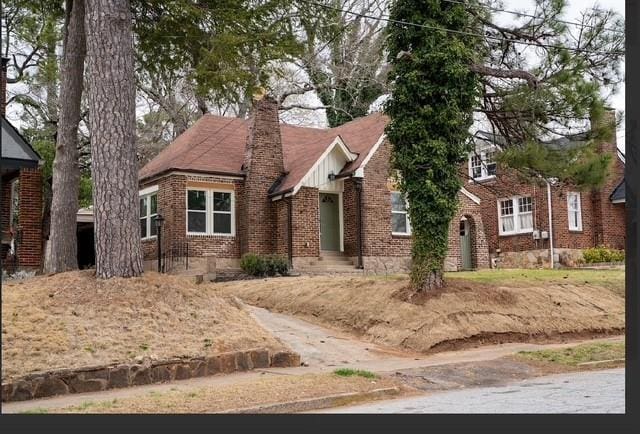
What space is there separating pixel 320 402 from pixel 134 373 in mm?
3063

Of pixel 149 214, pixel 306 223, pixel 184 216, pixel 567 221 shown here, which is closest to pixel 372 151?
pixel 306 223

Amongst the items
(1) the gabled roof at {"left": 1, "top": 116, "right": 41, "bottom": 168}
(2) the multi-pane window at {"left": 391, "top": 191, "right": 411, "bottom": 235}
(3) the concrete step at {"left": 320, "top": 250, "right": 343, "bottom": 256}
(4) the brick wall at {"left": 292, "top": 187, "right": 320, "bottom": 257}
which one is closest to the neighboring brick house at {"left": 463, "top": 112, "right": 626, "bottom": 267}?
(2) the multi-pane window at {"left": 391, "top": 191, "right": 411, "bottom": 235}

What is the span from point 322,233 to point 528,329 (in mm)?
12015

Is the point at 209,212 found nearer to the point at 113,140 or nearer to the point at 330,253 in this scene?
the point at 330,253

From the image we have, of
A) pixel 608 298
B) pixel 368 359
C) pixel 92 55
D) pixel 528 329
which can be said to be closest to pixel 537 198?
pixel 608 298

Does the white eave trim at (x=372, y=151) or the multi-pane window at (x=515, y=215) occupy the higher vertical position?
the white eave trim at (x=372, y=151)

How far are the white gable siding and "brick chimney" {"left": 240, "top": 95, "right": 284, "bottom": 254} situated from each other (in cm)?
165

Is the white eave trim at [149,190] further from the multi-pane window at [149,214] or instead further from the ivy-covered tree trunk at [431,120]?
the ivy-covered tree trunk at [431,120]

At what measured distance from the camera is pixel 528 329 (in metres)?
15.2

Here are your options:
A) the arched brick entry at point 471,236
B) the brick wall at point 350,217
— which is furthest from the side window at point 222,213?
the arched brick entry at point 471,236

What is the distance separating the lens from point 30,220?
22500mm

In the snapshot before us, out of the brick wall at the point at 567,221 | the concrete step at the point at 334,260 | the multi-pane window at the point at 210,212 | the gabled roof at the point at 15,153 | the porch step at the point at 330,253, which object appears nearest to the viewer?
the gabled roof at the point at 15,153

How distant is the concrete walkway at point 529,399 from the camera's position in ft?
27.5

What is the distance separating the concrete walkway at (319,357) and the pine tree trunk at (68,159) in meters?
4.55
